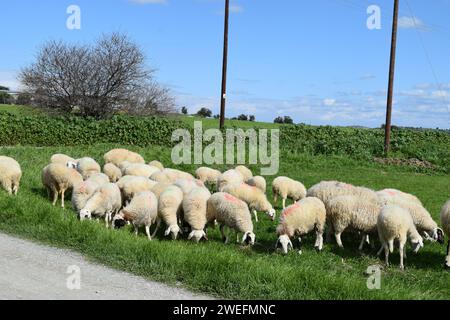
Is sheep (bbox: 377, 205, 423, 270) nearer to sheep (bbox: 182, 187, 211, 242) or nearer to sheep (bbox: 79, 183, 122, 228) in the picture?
sheep (bbox: 182, 187, 211, 242)

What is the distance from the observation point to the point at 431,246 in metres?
10.4

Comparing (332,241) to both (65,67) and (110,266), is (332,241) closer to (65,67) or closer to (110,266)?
(110,266)

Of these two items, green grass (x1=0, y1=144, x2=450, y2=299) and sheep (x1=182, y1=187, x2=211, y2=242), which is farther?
sheep (x1=182, y1=187, x2=211, y2=242)

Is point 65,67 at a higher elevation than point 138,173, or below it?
higher

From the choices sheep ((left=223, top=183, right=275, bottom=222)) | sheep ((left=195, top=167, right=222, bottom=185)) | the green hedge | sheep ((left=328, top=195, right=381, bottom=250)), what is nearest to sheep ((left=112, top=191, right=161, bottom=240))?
sheep ((left=223, top=183, right=275, bottom=222))

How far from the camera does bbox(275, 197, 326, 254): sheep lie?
9898 mm

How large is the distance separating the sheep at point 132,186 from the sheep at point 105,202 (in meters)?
0.67

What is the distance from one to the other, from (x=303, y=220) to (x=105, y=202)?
4.16 metres

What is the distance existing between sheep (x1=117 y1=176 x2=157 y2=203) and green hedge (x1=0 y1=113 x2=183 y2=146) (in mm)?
14210

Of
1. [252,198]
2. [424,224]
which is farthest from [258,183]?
[424,224]

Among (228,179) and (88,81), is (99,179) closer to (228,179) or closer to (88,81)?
(228,179)

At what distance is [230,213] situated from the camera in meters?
10.4
